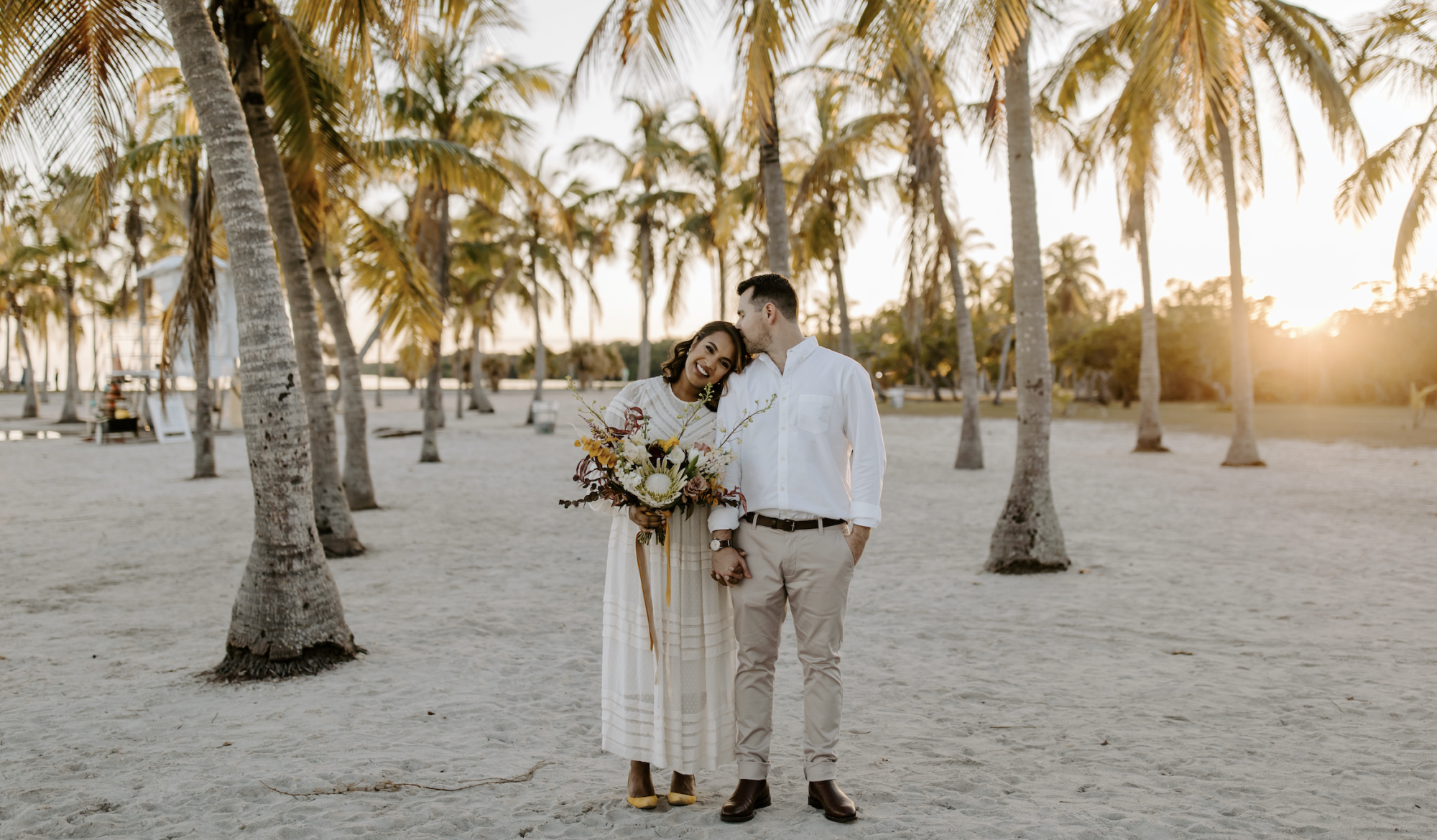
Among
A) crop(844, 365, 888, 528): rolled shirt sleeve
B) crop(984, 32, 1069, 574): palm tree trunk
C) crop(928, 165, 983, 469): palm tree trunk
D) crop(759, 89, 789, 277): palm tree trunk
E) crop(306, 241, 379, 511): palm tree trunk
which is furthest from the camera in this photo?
crop(928, 165, 983, 469): palm tree trunk

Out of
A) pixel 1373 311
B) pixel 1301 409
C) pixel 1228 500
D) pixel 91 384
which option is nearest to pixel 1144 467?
pixel 1228 500

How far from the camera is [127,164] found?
9.79 m

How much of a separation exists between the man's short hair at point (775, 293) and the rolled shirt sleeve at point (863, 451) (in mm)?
308

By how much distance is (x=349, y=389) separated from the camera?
10.4m

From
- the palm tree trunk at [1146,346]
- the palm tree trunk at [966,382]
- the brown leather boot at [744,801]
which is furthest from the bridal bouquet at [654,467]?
the palm tree trunk at [1146,346]

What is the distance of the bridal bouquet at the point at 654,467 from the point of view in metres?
2.91

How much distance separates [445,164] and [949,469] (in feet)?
34.4

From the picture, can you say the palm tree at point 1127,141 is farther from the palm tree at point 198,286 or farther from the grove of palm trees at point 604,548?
the palm tree at point 198,286

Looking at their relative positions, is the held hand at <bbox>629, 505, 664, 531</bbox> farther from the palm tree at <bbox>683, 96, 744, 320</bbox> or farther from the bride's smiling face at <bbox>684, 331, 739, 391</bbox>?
the palm tree at <bbox>683, 96, 744, 320</bbox>

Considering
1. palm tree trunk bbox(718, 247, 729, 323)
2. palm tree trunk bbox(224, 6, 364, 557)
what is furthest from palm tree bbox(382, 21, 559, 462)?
palm tree trunk bbox(718, 247, 729, 323)

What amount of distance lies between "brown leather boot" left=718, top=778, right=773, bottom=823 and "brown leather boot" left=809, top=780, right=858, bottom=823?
0.20m

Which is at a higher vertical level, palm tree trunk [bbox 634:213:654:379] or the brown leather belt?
palm tree trunk [bbox 634:213:654:379]

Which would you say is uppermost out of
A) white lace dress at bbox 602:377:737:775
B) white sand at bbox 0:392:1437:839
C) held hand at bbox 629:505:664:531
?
held hand at bbox 629:505:664:531

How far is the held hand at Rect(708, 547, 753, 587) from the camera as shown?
9.97ft
